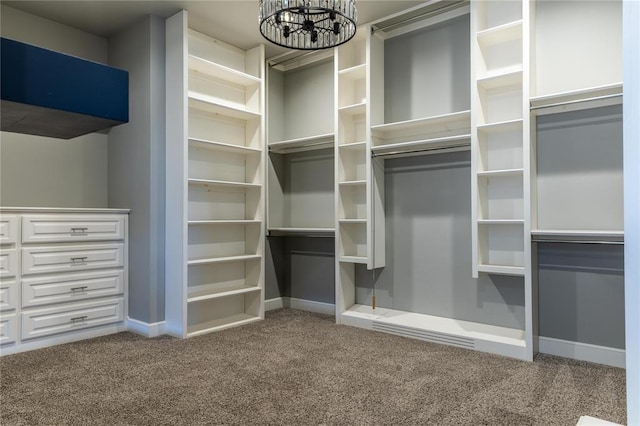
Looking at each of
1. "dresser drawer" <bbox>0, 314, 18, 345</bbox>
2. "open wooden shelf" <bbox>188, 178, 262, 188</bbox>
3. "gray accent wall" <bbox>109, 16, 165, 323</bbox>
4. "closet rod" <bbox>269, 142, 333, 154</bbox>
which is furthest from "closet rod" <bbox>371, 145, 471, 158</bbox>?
"dresser drawer" <bbox>0, 314, 18, 345</bbox>

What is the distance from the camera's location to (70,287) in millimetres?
3400

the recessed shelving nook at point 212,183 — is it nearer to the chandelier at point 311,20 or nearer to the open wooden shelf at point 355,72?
the open wooden shelf at point 355,72

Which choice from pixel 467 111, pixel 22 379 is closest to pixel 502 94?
pixel 467 111

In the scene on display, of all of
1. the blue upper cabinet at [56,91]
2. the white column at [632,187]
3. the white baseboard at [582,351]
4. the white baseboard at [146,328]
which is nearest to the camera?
the white column at [632,187]

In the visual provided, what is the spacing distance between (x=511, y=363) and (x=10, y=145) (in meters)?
4.30

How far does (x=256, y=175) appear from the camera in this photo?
13.8ft

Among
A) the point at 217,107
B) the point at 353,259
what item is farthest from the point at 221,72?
the point at 353,259

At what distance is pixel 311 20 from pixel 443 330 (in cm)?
245

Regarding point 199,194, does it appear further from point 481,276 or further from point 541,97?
point 541,97

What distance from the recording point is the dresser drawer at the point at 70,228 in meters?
3.17

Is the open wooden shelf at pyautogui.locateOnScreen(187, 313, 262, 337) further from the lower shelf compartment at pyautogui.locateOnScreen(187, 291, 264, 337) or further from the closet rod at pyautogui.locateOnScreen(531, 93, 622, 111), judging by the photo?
the closet rod at pyautogui.locateOnScreen(531, 93, 622, 111)

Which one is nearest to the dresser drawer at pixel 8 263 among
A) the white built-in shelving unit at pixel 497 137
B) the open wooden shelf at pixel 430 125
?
the open wooden shelf at pixel 430 125

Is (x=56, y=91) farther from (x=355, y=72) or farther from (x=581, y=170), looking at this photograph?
(x=355, y=72)

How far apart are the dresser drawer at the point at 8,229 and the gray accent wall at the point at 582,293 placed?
393 centimetres
